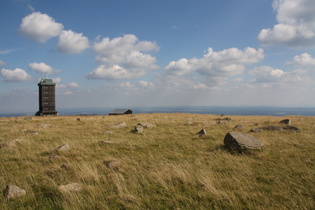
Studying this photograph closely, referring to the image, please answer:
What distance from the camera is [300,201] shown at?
594 cm

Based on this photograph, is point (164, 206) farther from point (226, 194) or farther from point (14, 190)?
point (14, 190)

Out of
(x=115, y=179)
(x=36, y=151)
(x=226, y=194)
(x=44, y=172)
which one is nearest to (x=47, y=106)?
(x=36, y=151)

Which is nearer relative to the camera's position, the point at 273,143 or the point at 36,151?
the point at 36,151

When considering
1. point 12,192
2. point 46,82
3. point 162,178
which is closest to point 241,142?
point 162,178

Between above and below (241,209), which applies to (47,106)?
above

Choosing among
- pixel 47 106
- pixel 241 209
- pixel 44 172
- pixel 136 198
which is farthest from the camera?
pixel 47 106

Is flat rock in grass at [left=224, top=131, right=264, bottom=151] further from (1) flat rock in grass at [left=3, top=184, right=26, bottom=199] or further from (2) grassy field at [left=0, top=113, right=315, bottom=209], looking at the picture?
(1) flat rock in grass at [left=3, top=184, right=26, bottom=199]

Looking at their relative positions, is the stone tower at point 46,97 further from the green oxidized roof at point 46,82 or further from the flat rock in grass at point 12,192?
the flat rock in grass at point 12,192

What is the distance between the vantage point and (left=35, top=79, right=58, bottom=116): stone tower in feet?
137

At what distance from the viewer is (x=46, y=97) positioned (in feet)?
139

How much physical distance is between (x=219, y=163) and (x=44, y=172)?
8.11 meters

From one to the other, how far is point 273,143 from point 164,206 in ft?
36.2

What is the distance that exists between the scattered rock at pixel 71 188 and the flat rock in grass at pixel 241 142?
8769 mm

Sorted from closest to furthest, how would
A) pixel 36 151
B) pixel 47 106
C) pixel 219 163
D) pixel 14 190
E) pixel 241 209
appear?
1. pixel 241 209
2. pixel 14 190
3. pixel 219 163
4. pixel 36 151
5. pixel 47 106
